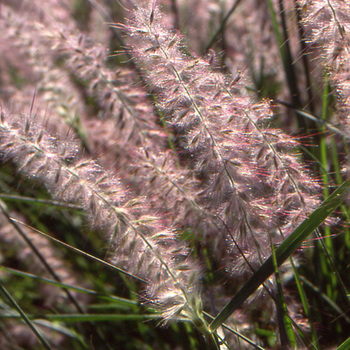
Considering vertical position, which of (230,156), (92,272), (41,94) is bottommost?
(92,272)

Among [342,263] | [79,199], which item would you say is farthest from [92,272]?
[342,263]

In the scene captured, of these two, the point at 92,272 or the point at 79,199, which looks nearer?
the point at 79,199

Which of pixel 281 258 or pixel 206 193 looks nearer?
pixel 281 258

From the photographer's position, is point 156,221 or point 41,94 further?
point 41,94

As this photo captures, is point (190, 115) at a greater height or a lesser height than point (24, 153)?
greater

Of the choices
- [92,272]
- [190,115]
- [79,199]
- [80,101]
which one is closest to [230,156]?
[190,115]

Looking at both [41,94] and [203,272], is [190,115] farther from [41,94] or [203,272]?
[41,94]

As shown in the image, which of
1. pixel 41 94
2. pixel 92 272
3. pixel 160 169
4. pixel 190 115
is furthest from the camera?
pixel 41 94

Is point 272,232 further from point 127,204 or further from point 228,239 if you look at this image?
point 127,204

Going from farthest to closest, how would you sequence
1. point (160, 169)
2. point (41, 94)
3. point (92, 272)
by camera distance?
point (41, 94), point (92, 272), point (160, 169)
